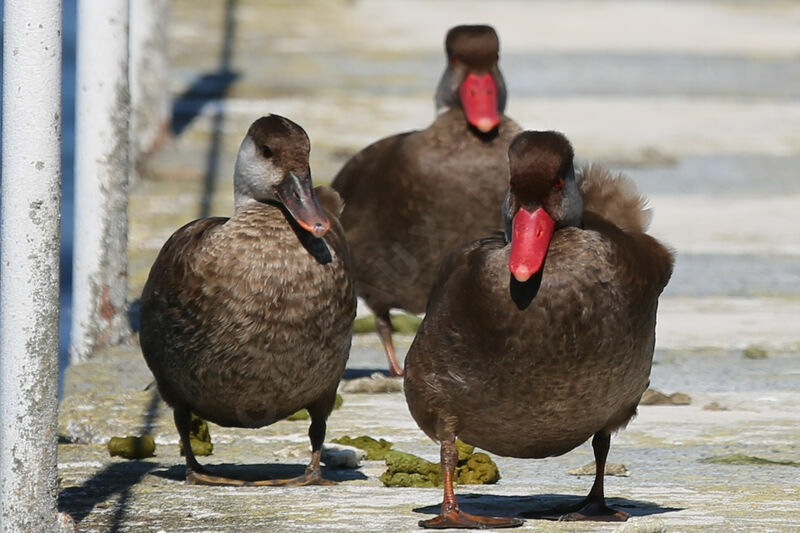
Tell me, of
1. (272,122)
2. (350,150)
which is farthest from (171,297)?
(350,150)

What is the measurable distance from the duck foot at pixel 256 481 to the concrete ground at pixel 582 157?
5cm

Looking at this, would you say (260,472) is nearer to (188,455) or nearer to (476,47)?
(188,455)

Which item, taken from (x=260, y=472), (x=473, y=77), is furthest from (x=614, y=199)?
(x=473, y=77)

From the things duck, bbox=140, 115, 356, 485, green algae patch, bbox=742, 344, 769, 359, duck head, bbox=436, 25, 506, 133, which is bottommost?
green algae patch, bbox=742, 344, 769, 359

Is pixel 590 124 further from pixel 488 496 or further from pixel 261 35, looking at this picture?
pixel 488 496

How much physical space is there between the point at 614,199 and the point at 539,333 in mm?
946

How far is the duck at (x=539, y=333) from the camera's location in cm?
480

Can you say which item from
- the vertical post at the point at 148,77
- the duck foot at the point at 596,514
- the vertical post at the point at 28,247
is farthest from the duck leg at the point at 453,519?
the vertical post at the point at 148,77

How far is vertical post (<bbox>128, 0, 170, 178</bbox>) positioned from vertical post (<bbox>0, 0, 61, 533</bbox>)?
6291 millimetres

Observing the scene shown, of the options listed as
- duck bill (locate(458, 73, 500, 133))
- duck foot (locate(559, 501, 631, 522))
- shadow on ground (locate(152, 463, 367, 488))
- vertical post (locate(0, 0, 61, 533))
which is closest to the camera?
vertical post (locate(0, 0, 61, 533))

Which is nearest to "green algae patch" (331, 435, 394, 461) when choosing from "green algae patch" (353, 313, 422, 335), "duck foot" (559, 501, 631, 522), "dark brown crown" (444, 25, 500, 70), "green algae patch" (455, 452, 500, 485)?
"green algae patch" (455, 452, 500, 485)

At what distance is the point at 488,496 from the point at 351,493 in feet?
1.55

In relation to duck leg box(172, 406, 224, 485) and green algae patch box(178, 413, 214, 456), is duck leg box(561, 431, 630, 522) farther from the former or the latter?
green algae patch box(178, 413, 214, 456)

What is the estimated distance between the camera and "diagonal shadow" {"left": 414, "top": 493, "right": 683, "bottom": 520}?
17.4ft
